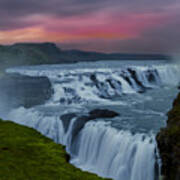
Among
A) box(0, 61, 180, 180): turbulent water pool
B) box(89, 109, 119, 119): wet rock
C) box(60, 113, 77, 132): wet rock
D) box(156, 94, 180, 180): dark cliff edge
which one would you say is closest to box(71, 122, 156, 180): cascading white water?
box(0, 61, 180, 180): turbulent water pool

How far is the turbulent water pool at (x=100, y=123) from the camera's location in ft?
51.5

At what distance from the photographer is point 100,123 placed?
67.9ft

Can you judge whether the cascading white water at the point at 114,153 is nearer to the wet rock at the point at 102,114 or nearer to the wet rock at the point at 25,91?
the wet rock at the point at 102,114

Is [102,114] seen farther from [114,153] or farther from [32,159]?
[32,159]

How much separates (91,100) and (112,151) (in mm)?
17958

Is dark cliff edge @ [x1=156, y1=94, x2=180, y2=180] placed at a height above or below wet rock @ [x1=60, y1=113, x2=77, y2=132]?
above

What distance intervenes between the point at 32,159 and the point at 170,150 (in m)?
6.30

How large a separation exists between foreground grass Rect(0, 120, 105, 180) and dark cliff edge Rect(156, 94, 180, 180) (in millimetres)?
5072

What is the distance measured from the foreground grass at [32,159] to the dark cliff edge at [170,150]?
16.6ft

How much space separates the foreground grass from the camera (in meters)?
5.88

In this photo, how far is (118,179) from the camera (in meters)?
15.5

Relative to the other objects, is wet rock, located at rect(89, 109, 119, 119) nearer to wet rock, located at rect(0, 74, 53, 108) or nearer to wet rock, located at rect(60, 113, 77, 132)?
wet rock, located at rect(60, 113, 77, 132)

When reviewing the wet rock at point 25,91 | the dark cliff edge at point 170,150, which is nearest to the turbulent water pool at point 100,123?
the wet rock at point 25,91

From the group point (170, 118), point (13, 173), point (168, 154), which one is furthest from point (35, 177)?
point (170, 118)
